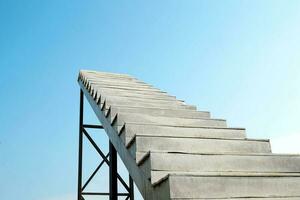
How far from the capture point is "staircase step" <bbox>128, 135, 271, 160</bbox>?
2.24 m

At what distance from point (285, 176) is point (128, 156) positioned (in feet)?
3.67

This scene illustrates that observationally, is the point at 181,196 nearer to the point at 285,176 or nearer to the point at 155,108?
the point at 285,176

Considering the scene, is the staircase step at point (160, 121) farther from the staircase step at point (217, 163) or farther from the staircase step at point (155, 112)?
the staircase step at point (217, 163)

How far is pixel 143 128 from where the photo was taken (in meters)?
2.59

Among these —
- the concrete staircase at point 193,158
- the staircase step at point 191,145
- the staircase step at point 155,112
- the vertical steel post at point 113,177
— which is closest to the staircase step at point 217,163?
the concrete staircase at point 193,158

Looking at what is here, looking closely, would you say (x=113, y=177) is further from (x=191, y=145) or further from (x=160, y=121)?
(x=191, y=145)

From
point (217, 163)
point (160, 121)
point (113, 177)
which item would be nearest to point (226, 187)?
point (217, 163)

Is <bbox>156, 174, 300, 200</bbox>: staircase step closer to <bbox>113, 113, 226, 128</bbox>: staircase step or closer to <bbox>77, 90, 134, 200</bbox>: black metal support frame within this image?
<bbox>113, 113, 226, 128</bbox>: staircase step

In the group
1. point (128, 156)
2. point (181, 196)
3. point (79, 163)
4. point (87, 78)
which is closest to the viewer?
point (181, 196)

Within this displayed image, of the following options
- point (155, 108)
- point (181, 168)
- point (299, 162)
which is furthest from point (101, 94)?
point (299, 162)

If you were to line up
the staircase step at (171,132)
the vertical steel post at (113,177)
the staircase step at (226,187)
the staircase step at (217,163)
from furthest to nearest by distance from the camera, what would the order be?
the vertical steel post at (113,177), the staircase step at (171,132), the staircase step at (217,163), the staircase step at (226,187)

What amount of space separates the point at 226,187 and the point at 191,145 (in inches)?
26.0

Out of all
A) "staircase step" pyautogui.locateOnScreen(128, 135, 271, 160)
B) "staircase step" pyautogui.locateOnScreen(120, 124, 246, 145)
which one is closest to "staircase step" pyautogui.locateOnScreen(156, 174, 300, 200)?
"staircase step" pyautogui.locateOnScreen(128, 135, 271, 160)

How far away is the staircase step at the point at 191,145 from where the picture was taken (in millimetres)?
2238
